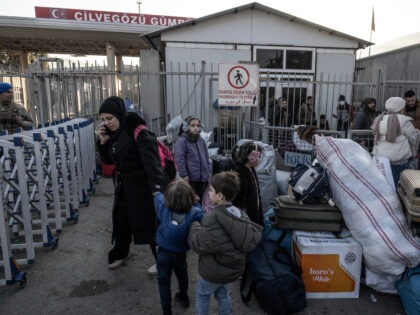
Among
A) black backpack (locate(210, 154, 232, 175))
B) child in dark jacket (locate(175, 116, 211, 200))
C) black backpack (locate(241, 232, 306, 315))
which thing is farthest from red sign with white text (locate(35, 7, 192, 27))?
black backpack (locate(241, 232, 306, 315))

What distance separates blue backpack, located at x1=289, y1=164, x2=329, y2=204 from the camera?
334cm

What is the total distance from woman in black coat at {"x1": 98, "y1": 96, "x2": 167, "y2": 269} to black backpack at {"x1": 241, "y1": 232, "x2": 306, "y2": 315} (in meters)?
1.06

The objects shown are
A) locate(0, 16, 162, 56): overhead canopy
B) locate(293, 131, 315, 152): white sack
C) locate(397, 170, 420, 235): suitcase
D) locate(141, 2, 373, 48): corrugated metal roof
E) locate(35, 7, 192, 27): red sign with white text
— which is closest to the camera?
locate(397, 170, 420, 235): suitcase

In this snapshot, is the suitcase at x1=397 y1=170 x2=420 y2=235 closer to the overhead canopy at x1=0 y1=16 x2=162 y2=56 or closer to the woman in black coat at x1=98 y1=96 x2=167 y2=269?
the woman in black coat at x1=98 y1=96 x2=167 y2=269

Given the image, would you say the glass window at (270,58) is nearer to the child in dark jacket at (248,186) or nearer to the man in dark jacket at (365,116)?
the man in dark jacket at (365,116)

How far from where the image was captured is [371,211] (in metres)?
3.08

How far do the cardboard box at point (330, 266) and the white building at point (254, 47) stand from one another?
21.6 ft

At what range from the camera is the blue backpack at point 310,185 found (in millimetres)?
3340

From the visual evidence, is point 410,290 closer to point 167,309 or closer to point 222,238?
point 222,238

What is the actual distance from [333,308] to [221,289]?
3.90ft

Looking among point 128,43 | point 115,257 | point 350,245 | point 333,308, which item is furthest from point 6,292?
point 128,43

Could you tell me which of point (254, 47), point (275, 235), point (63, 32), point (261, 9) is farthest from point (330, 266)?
point (63, 32)

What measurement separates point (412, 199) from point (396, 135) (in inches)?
71.8

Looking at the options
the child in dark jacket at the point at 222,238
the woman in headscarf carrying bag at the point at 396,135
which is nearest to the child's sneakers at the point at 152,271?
the child in dark jacket at the point at 222,238
